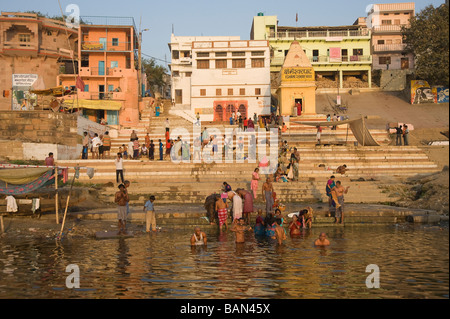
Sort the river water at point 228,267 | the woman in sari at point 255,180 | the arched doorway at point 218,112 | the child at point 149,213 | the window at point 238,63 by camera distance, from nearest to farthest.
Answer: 1. the river water at point 228,267
2. the child at point 149,213
3. the woman in sari at point 255,180
4. the arched doorway at point 218,112
5. the window at point 238,63

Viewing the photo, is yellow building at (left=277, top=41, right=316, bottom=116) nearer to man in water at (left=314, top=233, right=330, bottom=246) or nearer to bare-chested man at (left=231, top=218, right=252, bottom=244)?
bare-chested man at (left=231, top=218, right=252, bottom=244)

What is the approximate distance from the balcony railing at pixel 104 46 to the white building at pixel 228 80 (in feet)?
19.4

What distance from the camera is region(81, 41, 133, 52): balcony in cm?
3850

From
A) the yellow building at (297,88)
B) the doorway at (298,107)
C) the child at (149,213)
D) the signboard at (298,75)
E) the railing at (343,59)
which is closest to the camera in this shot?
the child at (149,213)

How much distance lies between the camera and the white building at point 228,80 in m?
40.6

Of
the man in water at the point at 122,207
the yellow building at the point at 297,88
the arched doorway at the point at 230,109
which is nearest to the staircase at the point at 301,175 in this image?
the man in water at the point at 122,207

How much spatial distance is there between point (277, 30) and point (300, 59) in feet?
54.1

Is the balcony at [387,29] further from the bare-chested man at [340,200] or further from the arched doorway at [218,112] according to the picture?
the bare-chested man at [340,200]

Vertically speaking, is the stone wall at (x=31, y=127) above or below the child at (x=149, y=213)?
above

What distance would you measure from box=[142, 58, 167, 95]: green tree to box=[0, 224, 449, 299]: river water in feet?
135

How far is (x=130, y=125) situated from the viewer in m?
36.8

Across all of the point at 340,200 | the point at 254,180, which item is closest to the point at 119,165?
the point at 254,180
